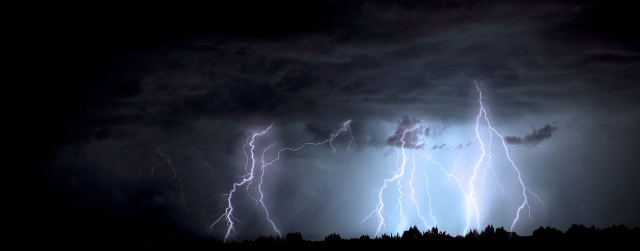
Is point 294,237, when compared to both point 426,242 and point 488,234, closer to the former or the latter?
point 426,242


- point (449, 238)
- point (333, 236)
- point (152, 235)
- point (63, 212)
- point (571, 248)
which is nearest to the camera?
point (571, 248)

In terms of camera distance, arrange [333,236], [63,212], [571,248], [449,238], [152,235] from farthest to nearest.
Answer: [63,212] < [152,235] < [333,236] < [449,238] < [571,248]

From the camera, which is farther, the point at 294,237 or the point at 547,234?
the point at 294,237

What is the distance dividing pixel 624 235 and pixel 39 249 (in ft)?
46.6

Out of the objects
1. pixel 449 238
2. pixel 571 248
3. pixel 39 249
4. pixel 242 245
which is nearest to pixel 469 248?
pixel 449 238

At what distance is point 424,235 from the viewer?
11367 mm

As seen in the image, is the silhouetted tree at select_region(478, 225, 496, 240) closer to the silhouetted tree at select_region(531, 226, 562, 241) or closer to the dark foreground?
the dark foreground

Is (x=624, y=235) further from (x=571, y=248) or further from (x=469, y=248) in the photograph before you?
(x=469, y=248)

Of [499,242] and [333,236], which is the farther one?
[333,236]

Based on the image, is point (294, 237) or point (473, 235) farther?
point (294, 237)

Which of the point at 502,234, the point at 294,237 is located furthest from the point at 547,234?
the point at 294,237

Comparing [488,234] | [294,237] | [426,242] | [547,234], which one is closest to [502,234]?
[488,234]

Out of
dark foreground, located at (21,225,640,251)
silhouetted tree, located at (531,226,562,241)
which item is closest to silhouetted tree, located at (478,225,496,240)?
dark foreground, located at (21,225,640,251)

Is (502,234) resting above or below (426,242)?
above
